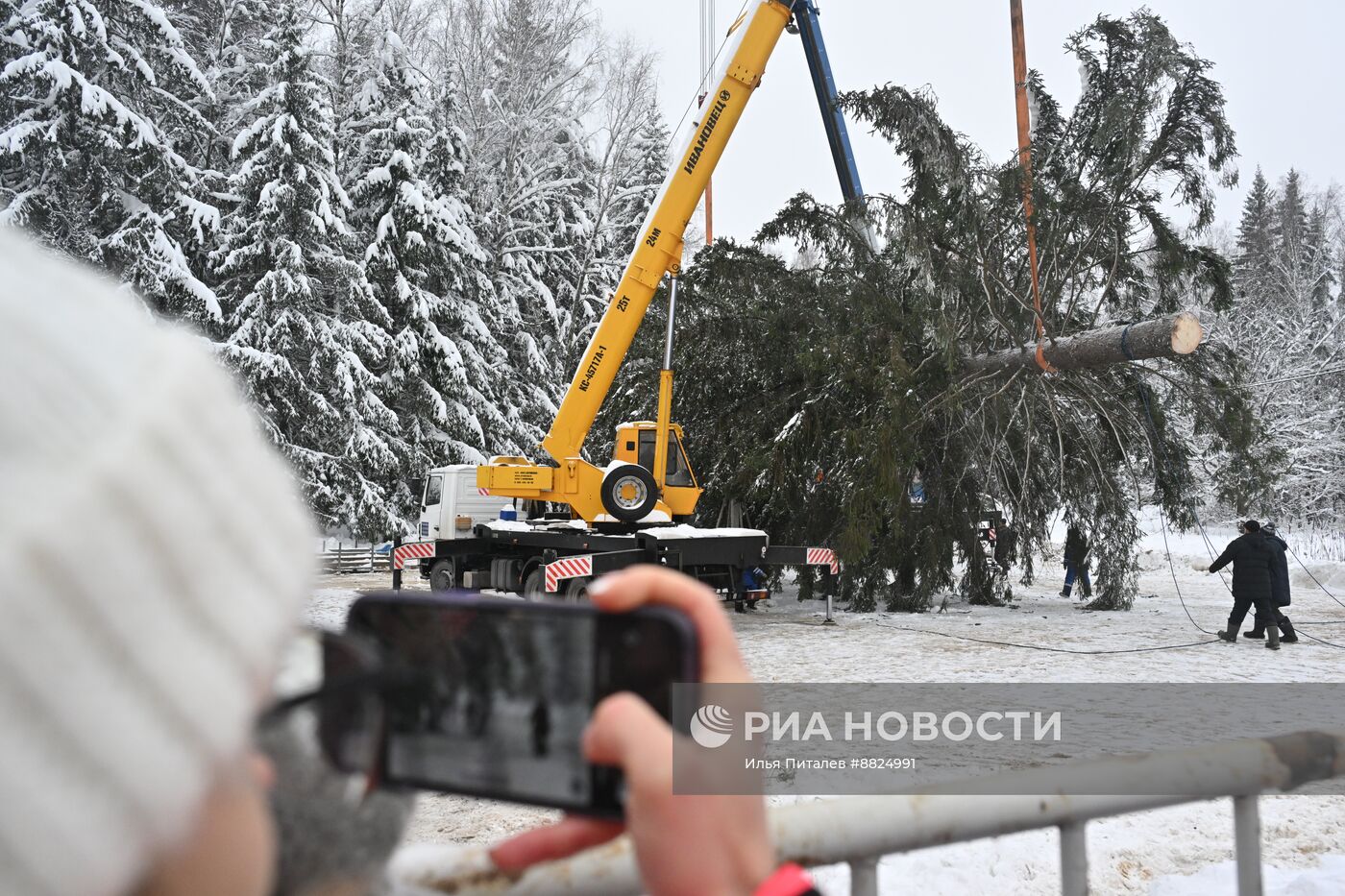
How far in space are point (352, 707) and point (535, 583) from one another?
39.6 feet

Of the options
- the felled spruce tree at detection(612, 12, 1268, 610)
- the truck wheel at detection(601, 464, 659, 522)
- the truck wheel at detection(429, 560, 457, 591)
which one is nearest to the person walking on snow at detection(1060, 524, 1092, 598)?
the felled spruce tree at detection(612, 12, 1268, 610)

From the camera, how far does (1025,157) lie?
11.4m

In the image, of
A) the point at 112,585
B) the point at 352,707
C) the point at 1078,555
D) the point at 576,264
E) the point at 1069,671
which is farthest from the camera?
the point at 576,264

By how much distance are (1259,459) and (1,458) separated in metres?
13.9

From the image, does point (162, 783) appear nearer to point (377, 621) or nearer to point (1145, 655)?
point (377, 621)

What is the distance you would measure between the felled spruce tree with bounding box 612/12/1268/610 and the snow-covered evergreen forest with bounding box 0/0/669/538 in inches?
412

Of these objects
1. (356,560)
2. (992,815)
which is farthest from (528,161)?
(992,815)

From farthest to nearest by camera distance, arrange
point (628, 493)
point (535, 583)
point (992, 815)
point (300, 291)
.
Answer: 1. point (300, 291)
2. point (535, 583)
3. point (628, 493)
4. point (992, 815)

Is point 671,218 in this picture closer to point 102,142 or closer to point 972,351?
point 972,351

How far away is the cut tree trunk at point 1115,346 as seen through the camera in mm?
→ 9562

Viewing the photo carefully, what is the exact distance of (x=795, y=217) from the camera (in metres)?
13.9

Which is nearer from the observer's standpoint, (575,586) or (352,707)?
(352,707)

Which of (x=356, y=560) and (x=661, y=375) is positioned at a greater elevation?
(x=661, y=375)

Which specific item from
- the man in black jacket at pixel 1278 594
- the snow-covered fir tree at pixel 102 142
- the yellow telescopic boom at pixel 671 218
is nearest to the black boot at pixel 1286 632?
the man in black jacket at pixel 1278 594
